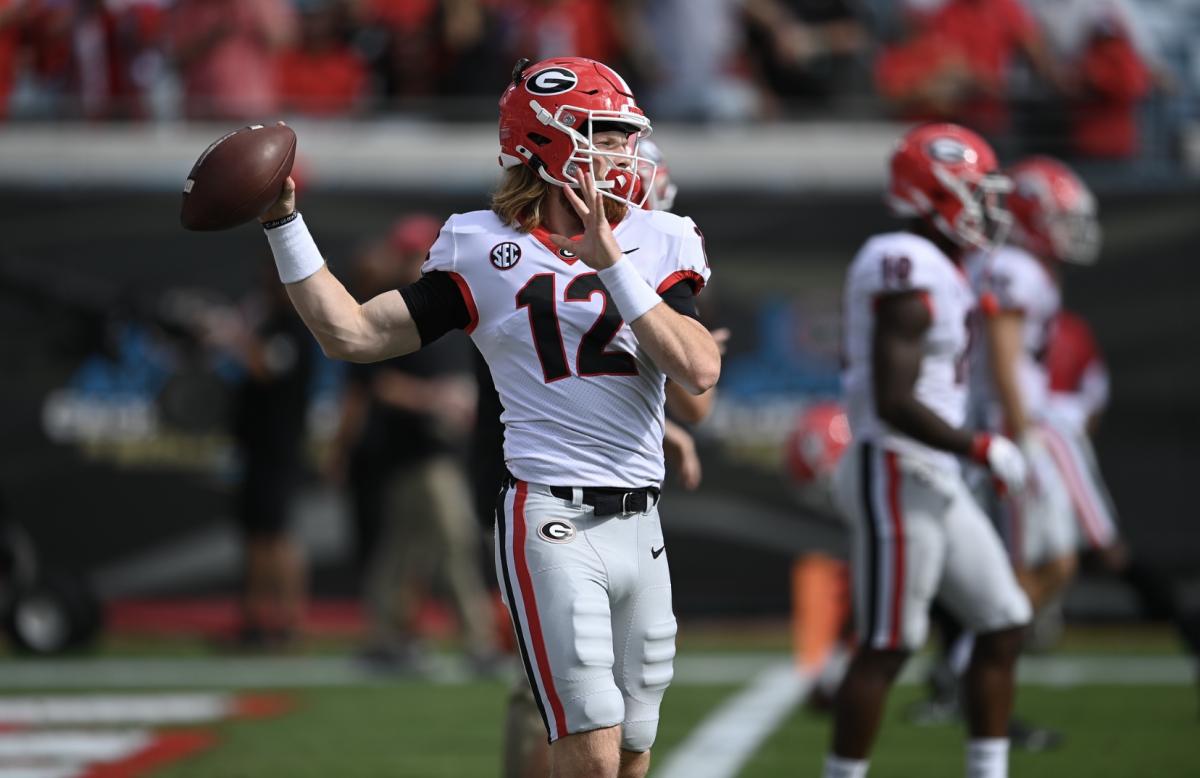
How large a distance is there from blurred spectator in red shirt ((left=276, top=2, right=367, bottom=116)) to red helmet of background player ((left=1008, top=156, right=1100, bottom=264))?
19.5 feet

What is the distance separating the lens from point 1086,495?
7.43 meters

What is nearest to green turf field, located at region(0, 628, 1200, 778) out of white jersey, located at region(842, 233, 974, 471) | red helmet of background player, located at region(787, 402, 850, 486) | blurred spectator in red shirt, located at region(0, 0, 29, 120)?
red helmet of background player, located at region(787, 402, 850, 486)

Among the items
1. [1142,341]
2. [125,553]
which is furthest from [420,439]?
[1142,341]

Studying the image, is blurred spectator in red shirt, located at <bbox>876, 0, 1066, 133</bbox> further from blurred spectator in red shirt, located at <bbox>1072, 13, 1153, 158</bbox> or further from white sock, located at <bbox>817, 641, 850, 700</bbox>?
white sock, located at <bbox>817, 641, 850, 700</bbox>

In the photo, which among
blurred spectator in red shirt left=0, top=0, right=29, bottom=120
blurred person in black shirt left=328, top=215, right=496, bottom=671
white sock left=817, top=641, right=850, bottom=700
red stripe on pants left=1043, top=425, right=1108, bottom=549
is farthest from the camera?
blurred spectator in red shirt left=0, top=0, right=29, bottom=120

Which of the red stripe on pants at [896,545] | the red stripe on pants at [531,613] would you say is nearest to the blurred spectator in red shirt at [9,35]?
the red stripe on pants at [896,545]

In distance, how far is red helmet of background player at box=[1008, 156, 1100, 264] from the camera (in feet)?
23.3

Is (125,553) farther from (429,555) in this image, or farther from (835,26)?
(835,26)

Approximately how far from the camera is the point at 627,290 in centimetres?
376

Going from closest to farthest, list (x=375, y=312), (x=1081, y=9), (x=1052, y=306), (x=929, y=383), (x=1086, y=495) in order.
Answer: (x=375, y=312) → (x=929, y=383) → (x=1052, y=306) → (x=1086, y=495) → (x=1081, y=9)

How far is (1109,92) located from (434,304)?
7.77 m

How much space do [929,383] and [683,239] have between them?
4.95 ft

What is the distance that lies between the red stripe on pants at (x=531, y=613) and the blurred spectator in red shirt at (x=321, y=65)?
844 centimetres

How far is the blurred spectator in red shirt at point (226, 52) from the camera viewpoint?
36.9 feet
